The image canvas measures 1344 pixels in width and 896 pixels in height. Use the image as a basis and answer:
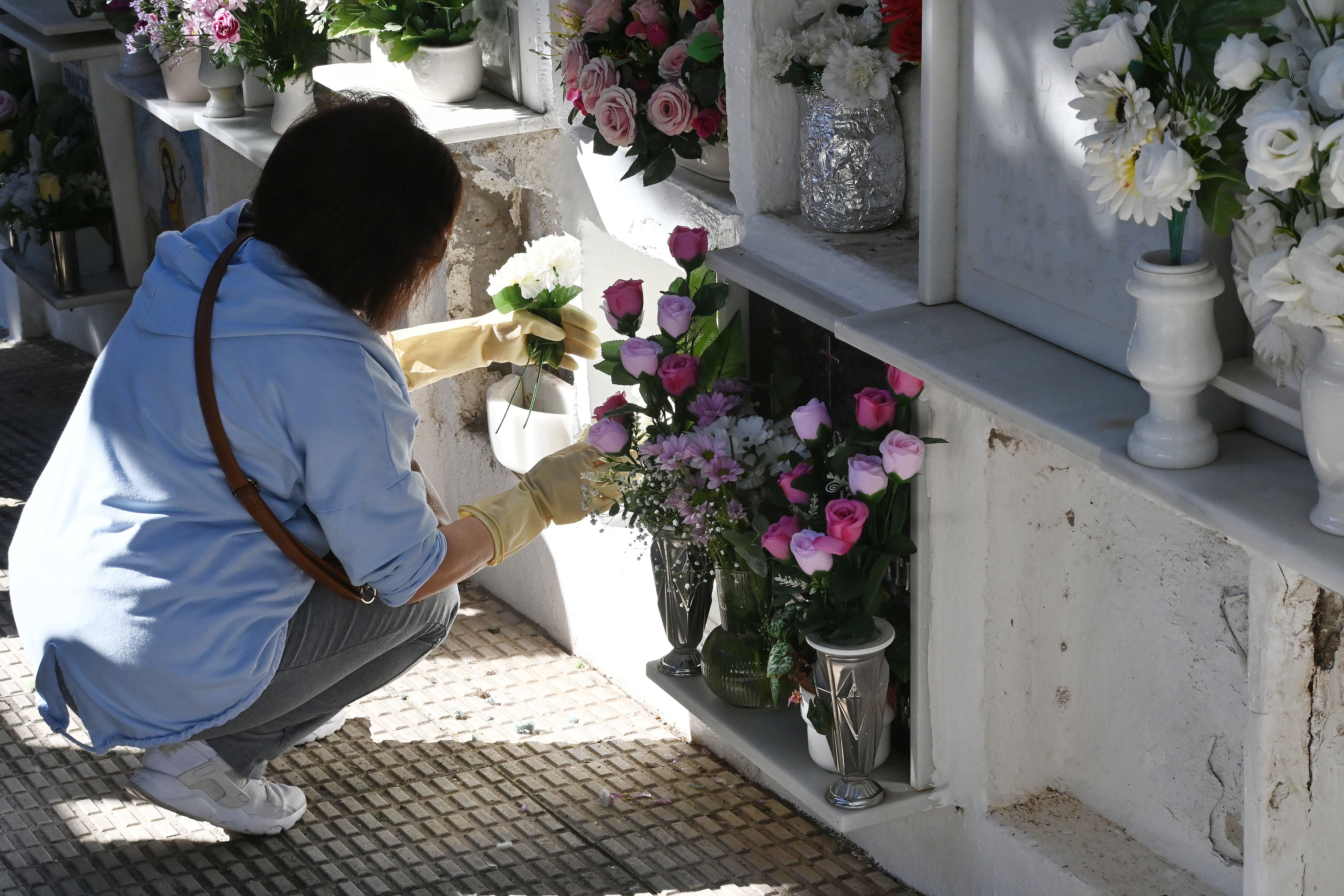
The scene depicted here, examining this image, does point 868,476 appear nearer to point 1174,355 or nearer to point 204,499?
point 1174,355

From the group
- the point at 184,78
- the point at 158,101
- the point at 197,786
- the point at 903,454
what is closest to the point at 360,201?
the point at 903,454

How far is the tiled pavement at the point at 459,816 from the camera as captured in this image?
2521 mm

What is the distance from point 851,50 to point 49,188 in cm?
366

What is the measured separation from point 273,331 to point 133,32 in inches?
104

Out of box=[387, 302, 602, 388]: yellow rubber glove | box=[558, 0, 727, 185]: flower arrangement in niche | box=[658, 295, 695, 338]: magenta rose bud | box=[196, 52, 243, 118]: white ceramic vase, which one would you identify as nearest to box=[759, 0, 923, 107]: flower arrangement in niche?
box=[558, 0, 727, 185]: flower arrangement in niche

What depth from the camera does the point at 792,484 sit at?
2.13m

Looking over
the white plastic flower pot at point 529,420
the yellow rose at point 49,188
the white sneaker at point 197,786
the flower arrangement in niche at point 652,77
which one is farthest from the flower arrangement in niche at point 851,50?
the yellow rose at point 49,188

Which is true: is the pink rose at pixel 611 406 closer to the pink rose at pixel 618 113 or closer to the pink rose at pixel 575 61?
the pink rose at pixel 618 113

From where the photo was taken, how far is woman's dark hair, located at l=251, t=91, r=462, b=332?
2105 mm

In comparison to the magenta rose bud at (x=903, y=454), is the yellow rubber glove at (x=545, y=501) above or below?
below

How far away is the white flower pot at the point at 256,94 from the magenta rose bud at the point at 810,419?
2.23 metres

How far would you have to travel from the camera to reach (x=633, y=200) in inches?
104

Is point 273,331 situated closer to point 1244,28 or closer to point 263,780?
point 263,780

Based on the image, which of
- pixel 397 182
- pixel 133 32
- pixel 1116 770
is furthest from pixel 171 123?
pixel 1116 770
